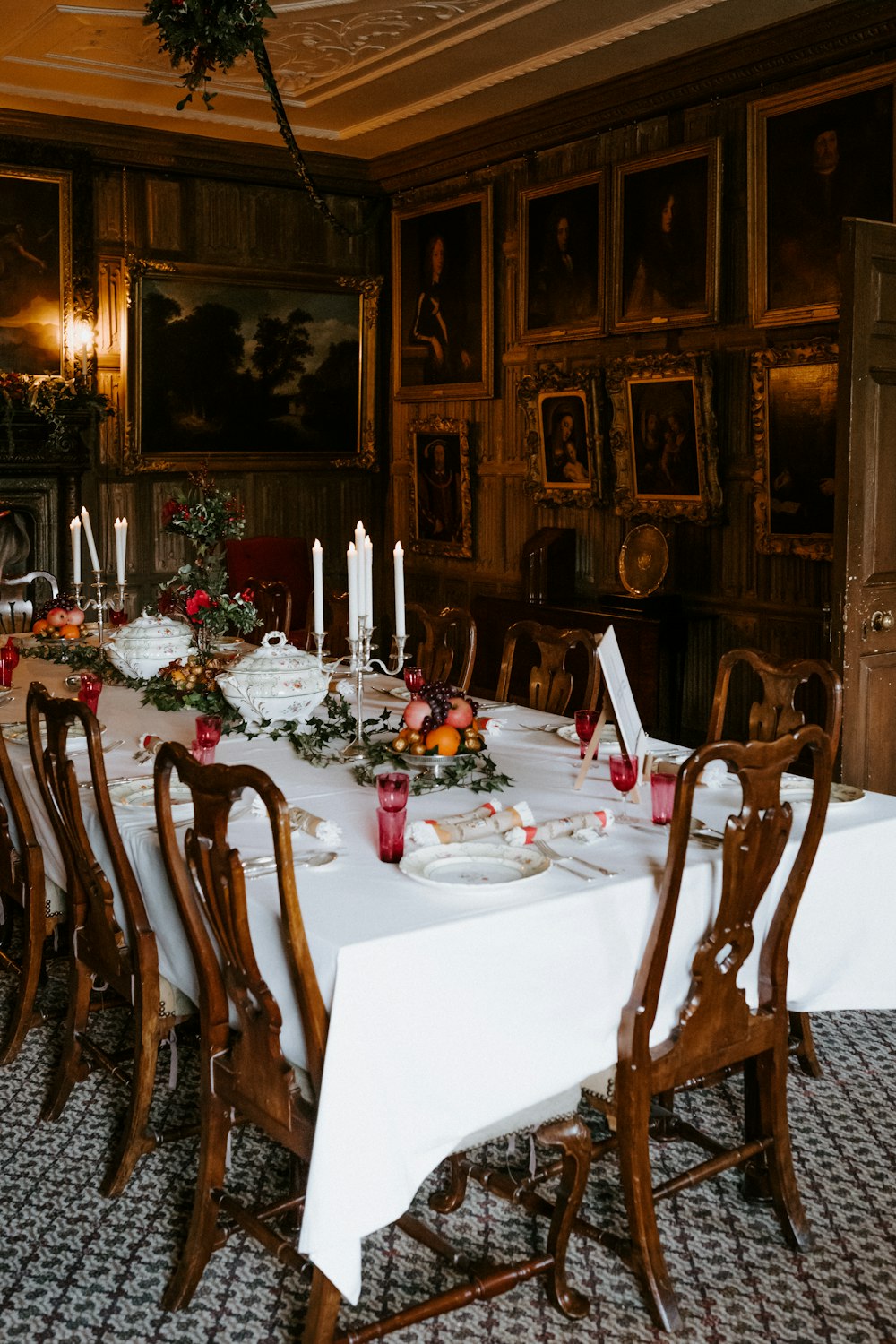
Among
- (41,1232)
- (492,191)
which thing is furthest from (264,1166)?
(492,191)

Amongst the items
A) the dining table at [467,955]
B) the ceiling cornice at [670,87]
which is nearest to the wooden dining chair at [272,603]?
the dining table at [467,955]

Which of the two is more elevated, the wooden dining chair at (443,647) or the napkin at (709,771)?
the wooden dining chair at (443,647)

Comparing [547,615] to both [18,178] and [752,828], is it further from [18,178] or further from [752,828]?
[752,828]

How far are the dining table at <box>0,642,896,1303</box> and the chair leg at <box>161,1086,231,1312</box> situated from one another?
11.3 inches

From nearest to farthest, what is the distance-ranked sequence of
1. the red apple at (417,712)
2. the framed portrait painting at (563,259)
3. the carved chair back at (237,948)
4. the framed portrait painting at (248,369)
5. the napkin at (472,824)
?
1. the carved chair back at (237,948)
2. the napkin at (472,824)
3. the red apple at (417,712)
4. the framed portrait painting at (563,259)
5. the framed portrait painting at (248,369)

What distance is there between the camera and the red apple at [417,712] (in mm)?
3426

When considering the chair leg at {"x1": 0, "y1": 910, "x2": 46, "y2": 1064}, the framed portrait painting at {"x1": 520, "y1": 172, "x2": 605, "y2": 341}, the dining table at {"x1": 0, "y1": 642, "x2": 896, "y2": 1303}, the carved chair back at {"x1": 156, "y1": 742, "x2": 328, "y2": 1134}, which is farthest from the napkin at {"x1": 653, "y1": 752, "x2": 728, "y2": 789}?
the framed portrait painting at {"x1": 520, "y1": 172, "x2": 605, "y2": 341}

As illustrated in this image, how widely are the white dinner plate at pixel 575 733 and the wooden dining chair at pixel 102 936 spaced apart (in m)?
1.39

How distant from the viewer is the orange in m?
3.43

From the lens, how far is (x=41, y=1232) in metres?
2.84

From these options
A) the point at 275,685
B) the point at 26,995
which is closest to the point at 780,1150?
the point at 275,685

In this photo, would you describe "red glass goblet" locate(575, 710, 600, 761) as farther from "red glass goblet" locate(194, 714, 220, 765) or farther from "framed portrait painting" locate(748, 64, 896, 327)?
"framed portrait painting" locate(748, 64, 896, 327)

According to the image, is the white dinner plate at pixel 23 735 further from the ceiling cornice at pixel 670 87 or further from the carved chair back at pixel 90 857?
the ceiling cornice at pixel 670 87

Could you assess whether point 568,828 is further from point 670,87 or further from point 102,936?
point 670,87
